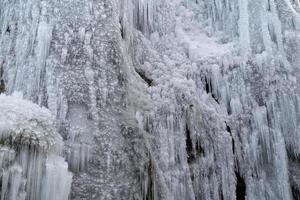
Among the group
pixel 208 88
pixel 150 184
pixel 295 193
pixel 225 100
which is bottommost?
pixel 295 193

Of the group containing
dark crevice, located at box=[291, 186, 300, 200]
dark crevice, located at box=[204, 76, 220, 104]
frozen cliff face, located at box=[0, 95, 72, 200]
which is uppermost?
dark crevice, located at box=[204, 76, 220, 104]

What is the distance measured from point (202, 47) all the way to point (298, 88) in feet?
8.34

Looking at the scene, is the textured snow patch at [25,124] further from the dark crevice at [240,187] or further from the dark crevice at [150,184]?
the dark crevice at [240,187]

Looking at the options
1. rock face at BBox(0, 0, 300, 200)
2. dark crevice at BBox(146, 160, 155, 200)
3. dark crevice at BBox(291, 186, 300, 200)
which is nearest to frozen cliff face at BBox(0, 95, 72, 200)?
rock face at BBox(0, 0, 300, 200)

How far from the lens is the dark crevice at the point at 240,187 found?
33.4 feet

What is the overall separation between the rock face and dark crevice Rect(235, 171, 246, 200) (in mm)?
22

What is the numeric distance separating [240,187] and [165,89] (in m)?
2.73

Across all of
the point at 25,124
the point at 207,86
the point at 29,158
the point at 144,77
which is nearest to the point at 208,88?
the point at 207,86

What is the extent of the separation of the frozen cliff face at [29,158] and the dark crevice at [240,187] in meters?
4.62

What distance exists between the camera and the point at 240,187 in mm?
10289

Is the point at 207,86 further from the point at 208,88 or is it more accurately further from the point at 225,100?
the point at 225,100

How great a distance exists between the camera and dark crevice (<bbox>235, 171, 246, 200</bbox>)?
10195 millimetres

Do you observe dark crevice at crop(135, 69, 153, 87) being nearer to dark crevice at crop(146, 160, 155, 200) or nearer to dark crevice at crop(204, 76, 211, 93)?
dark crevice at crop(204, 76, 211, 93)

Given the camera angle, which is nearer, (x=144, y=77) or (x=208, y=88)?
(x=144, y=77)
